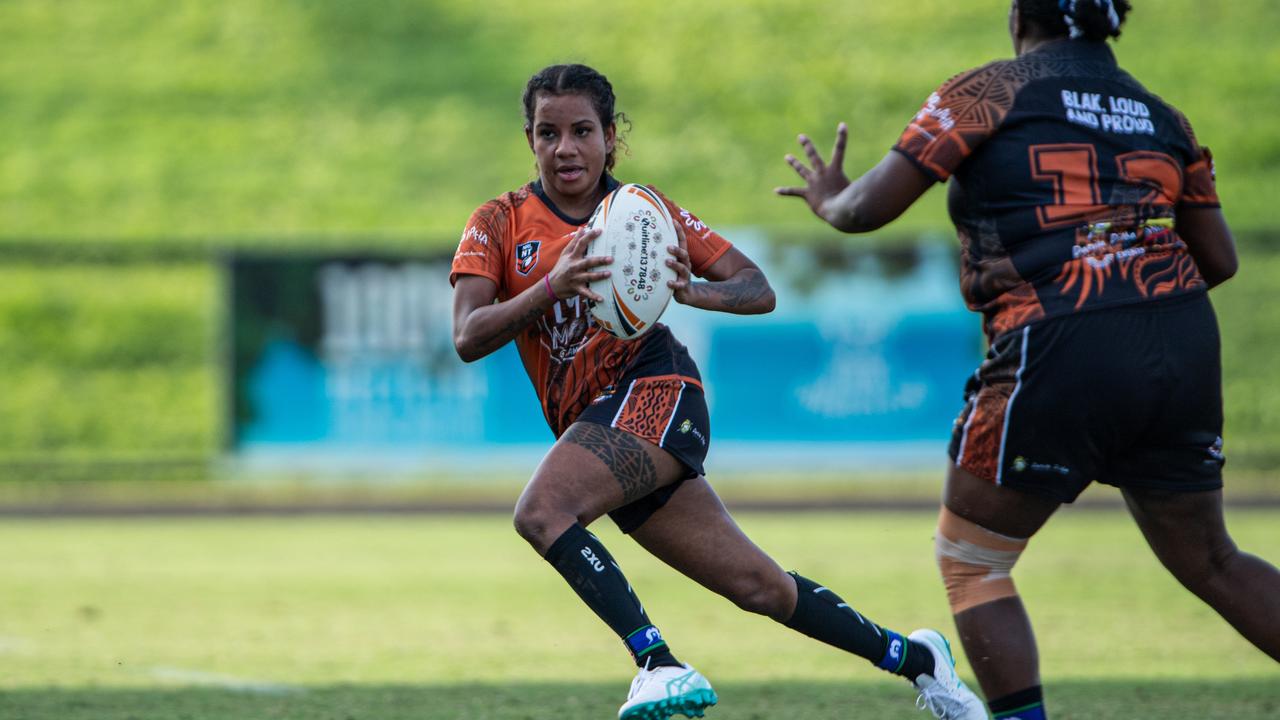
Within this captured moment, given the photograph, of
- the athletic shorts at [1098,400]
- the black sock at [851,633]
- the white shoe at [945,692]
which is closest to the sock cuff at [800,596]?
the black sock at [851,633]

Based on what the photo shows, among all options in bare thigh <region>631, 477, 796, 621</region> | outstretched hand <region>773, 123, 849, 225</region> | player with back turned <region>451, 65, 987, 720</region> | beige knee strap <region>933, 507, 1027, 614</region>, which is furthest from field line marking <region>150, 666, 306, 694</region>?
outstretched hand <region>773, 123, 849, 225</region>

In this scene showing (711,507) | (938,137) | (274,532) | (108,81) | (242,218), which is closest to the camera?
(938,137)

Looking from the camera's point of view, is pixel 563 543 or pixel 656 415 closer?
pixel 563 543

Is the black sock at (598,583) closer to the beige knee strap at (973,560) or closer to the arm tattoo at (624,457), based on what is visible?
the arm tattoo at (624,457)

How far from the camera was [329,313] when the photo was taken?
17609 millimetres

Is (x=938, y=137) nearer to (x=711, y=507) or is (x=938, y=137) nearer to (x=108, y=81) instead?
(x=711, y=507)

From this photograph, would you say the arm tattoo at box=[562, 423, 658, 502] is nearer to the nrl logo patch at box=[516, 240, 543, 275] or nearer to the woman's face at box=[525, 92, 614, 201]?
the nrl logo patch at box=[516, 240, 543, 275]

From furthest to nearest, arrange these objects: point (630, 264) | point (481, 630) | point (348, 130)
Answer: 1. point (348, 130)
2. point (481, 630)
3. point (630, 264)

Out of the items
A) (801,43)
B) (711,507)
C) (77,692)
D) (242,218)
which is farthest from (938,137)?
(801,43)

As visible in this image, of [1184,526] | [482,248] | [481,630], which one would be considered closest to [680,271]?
[482,248]

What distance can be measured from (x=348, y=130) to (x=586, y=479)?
2314 cm

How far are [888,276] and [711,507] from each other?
1273 cm

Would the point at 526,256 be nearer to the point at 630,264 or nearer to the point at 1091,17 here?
the point at 630,264

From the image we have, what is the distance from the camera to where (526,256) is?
5184mm
